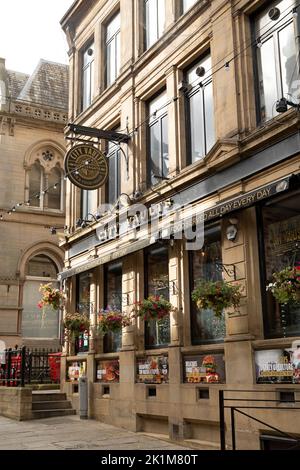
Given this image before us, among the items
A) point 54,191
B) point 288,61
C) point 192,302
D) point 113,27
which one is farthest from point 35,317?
point 288,61

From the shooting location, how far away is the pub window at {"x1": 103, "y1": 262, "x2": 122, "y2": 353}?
15.9m

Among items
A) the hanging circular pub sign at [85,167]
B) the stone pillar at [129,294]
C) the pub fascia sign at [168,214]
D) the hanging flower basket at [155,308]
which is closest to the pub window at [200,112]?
the pub fascia sign at [168,214]

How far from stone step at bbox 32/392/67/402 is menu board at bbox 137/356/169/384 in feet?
14.0

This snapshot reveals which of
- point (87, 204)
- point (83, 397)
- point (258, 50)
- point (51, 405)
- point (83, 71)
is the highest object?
point (83, 71)

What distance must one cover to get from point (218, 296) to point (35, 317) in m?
18.5

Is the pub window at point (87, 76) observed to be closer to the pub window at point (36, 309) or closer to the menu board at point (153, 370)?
the menu board at point (153, 370)

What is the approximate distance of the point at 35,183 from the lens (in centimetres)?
2925

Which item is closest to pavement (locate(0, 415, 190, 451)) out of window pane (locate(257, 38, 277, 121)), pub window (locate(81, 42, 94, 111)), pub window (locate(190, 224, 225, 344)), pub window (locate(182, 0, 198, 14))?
pub window (locate(190, 224, 225, 344))

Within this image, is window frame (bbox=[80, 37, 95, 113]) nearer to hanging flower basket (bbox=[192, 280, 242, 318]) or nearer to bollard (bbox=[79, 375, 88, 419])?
bollard (bbox=[79, 375, 88, 419])

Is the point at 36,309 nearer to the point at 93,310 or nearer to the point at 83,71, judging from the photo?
the point at 93,310

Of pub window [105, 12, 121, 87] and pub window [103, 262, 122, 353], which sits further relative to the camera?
pub window [105, 12, 121, 87]

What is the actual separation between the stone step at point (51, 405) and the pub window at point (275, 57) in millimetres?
10178

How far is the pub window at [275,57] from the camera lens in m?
10.9
